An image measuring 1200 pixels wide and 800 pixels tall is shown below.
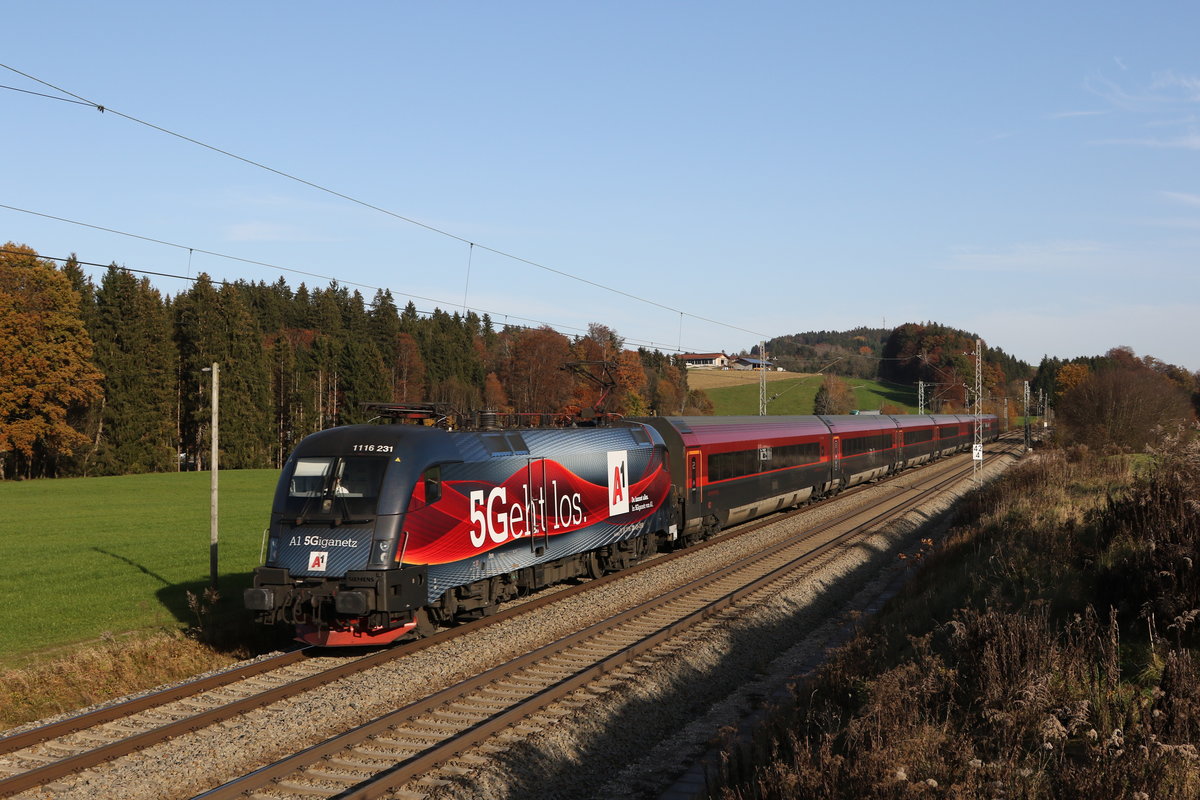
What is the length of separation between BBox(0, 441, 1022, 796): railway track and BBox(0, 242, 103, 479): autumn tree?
175ft

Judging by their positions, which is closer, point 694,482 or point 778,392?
point 694,482

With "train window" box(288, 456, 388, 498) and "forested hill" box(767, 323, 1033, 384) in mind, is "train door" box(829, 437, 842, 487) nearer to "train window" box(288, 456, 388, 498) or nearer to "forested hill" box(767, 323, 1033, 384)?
"train window" box(288, 456, 388, 498)

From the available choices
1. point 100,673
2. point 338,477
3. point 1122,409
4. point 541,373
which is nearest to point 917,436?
point 1122,409

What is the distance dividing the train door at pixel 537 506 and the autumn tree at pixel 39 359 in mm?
52222

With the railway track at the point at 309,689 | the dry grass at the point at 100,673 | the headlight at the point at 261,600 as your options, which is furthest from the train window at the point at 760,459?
the dry grass at the point at 100,673

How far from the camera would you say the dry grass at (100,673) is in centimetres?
1183

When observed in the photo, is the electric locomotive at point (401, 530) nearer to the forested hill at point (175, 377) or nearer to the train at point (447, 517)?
the train at point (447, 517)

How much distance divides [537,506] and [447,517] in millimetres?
2970

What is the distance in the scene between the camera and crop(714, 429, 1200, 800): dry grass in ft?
20.6

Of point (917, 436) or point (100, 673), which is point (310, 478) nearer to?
point (100, 673)

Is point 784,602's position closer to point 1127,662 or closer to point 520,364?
point 1127,662

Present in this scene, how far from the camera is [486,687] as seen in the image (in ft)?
39.0

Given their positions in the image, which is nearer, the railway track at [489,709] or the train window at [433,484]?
the railway track at [489,709]

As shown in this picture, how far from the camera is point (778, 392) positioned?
138875 mm
